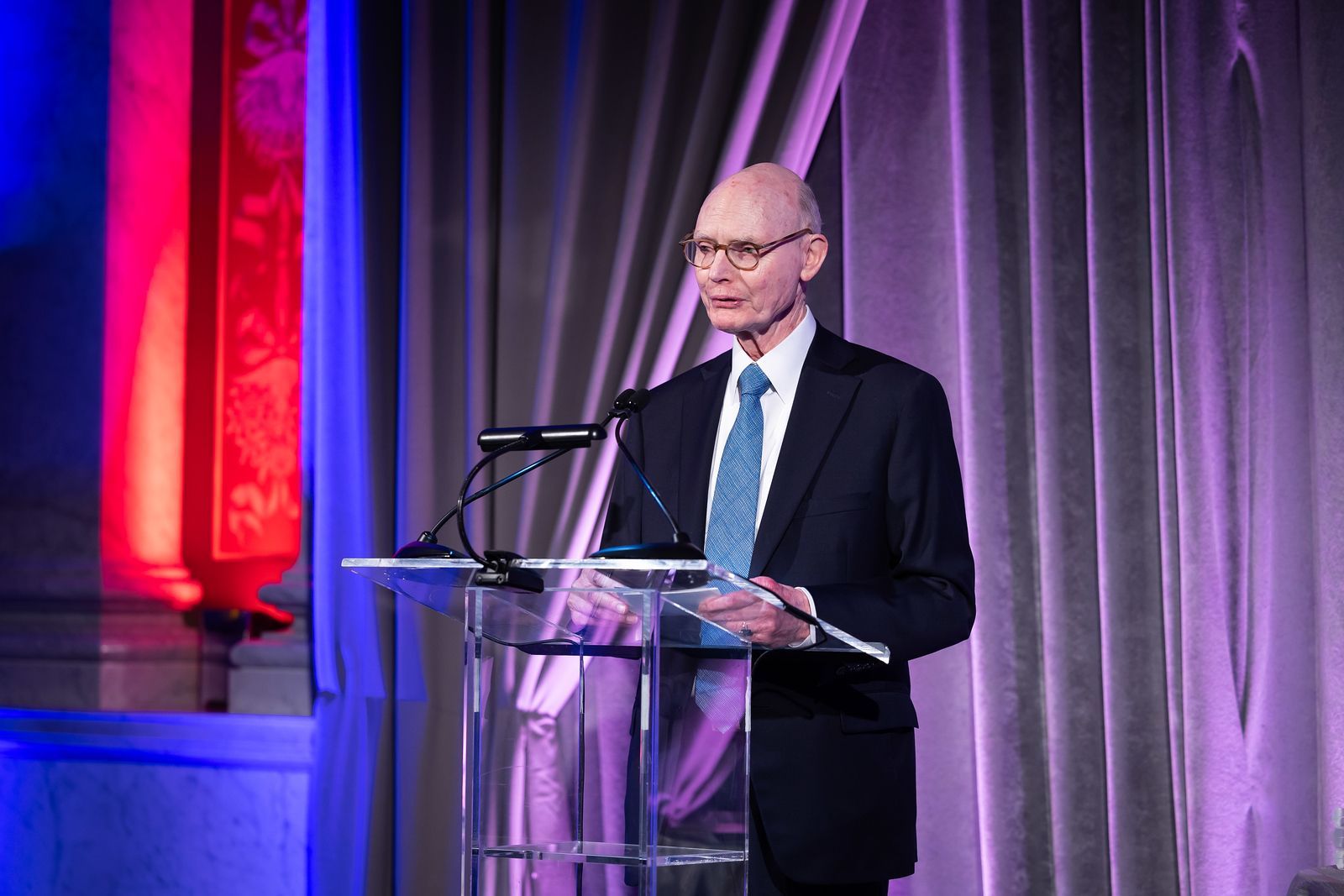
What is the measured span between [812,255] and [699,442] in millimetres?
356

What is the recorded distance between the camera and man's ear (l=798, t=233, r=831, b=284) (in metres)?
2.05

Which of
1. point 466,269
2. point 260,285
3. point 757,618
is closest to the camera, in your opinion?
point 757,618

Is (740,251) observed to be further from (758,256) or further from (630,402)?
(630,402)

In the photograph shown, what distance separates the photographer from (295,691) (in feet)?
11.9

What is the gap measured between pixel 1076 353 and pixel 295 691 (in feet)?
7.33

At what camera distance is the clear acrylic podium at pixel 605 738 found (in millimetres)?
1400

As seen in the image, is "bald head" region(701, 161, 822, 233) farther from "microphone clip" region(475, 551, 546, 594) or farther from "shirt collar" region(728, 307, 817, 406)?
"microphone clip" region(475, 551, 546, 594)

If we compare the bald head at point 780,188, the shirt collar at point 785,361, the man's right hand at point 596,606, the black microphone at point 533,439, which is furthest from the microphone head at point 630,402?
the bald head at point 780,188

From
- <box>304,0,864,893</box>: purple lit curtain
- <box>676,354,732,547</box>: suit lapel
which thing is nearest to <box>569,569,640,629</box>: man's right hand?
<box>676,354,732,547</box>: suit lapel

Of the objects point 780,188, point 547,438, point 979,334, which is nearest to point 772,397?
point 780,188

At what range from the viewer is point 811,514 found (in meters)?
1.83

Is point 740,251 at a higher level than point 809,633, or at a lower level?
higher

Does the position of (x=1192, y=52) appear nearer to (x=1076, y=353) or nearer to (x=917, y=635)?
(x=1076, y=353)

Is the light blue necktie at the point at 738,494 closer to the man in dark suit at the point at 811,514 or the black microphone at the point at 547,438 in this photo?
the man in dark suit at the point at 811,514
